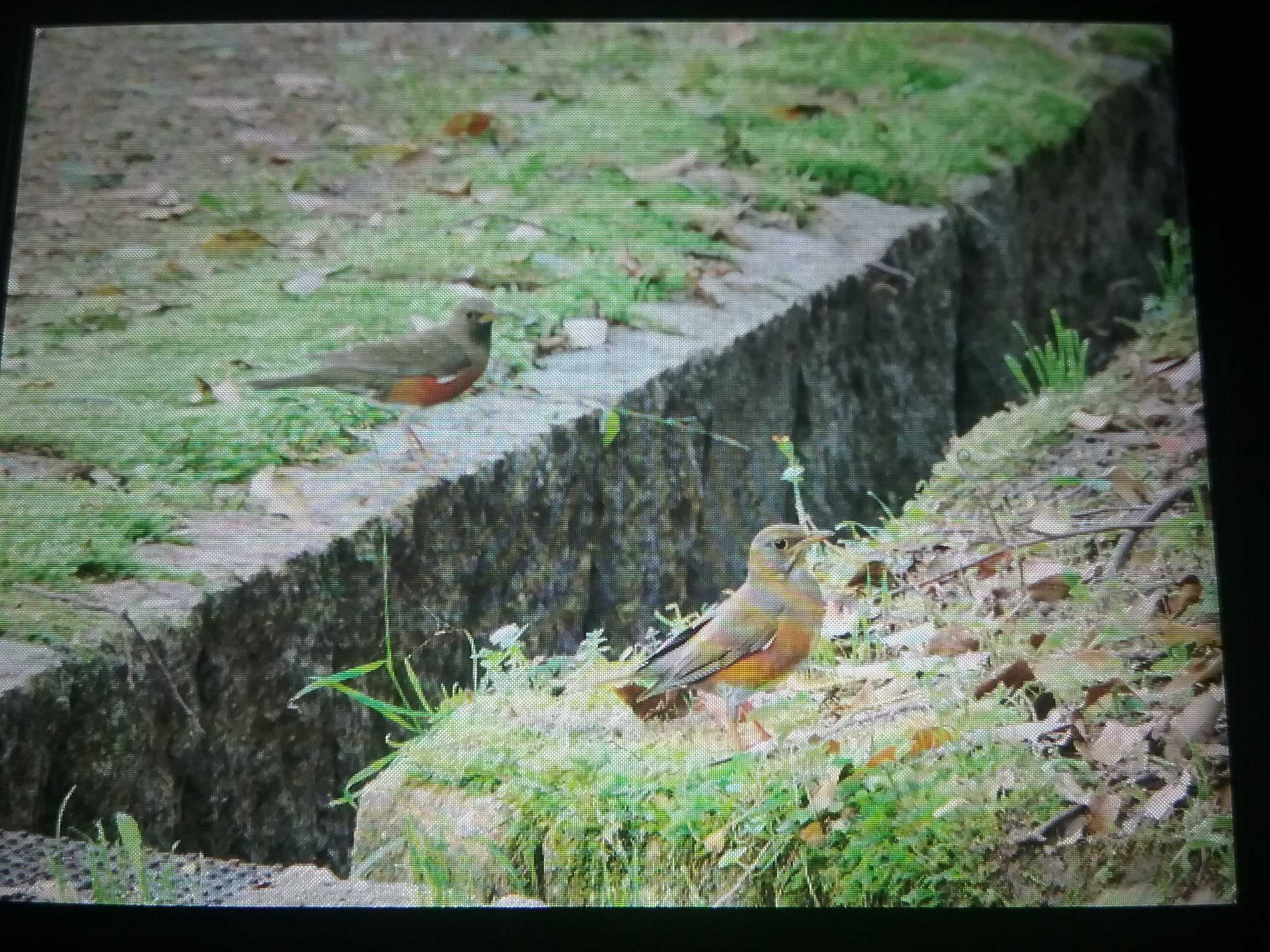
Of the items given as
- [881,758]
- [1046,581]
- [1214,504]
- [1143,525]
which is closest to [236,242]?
[881,758]

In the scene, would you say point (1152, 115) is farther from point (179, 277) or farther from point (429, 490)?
point (179, 277)

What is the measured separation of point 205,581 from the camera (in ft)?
5.79

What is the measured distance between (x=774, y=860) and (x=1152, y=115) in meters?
1.48

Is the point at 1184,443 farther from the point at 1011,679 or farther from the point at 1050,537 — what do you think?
the point at 1011,679

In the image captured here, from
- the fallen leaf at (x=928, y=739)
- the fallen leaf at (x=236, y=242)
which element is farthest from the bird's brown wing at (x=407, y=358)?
the fallen leaf at (x=928, y=739)

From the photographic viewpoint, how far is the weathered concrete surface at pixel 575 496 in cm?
173

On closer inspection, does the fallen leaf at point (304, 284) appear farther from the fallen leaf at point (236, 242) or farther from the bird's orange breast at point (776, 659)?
the bird's orange breast at point (776, 659)

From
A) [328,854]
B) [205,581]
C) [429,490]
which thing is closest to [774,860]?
[328,854]

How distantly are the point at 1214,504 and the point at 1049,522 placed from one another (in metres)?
0.28

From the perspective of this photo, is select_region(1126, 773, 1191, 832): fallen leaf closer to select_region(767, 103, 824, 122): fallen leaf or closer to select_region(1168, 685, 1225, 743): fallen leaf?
select_region(1168, 685, 1225, 743): fallen leaf

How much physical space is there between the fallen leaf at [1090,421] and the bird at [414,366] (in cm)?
103

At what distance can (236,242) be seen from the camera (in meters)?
1.92

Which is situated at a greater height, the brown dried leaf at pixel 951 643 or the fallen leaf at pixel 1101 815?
the brown dried leaf at pixel 951 643

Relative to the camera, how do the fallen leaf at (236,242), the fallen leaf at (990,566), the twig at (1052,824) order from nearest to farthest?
the twig at (1052,824), the fallen leaf at (990,566), the fallen leaf at (236,242)
